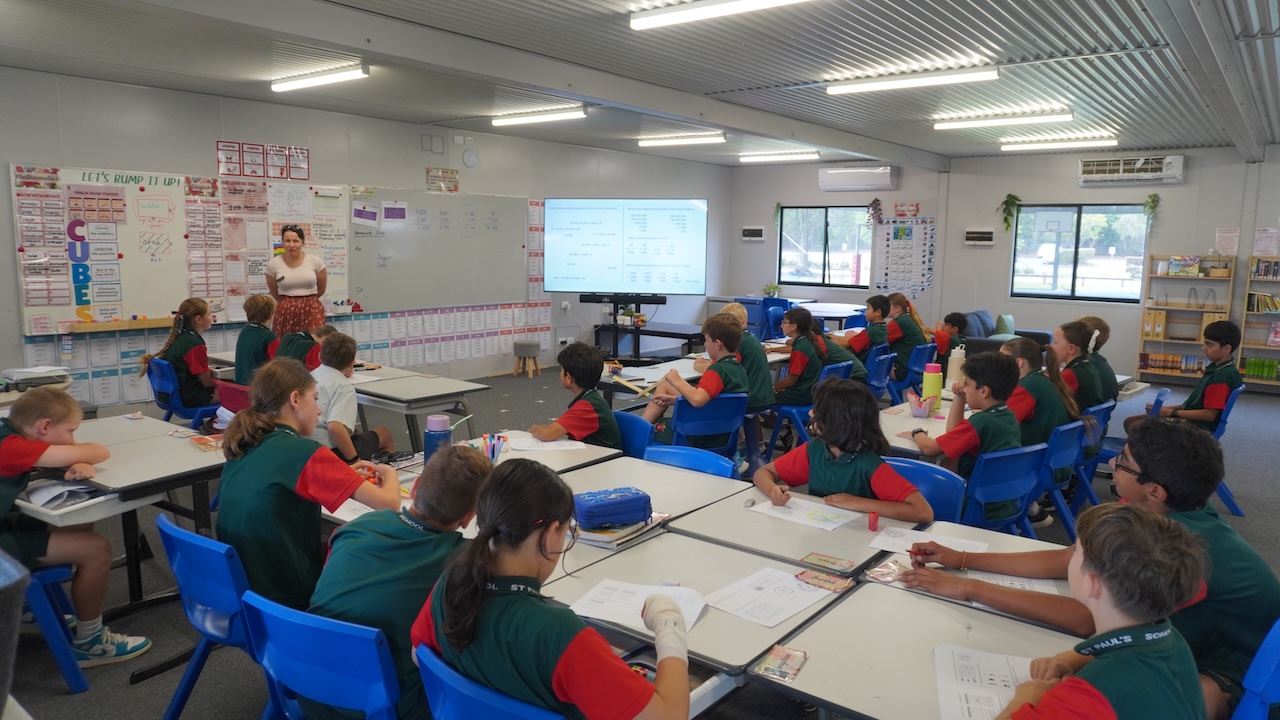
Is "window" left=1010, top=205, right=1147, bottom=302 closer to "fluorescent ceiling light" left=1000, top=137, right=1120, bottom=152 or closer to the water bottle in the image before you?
"fluorescent ceiling light" left=1000, top=137, right=1120, bottom=152

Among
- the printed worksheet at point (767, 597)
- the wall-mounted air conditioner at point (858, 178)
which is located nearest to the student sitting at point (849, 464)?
the printed worksheet at point (767, 597)

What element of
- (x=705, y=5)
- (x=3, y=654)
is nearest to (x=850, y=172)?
(x=705, y=5)

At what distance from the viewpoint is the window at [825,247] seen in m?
12.0

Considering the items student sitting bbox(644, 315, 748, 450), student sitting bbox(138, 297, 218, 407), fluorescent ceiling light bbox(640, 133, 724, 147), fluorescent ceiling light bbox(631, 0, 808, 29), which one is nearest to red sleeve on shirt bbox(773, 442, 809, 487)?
student sitting bbox(644, 315, 748, 450)

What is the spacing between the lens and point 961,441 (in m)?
3.36

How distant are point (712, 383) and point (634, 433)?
868mm

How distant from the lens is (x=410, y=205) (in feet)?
27.4

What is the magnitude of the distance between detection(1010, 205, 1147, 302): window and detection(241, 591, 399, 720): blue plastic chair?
1083cm

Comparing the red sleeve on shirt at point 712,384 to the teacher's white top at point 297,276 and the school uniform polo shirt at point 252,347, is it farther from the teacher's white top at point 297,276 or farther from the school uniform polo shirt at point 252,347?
the teacher's white top at point 297,276

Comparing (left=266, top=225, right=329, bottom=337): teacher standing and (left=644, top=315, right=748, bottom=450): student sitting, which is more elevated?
(left=266, top=225, right=329, bottom=337): teacher standing

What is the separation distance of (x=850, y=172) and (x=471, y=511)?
10.6 meters

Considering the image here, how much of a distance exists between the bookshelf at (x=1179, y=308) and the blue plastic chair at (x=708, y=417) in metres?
7.74

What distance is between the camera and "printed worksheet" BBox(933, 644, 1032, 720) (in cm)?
151

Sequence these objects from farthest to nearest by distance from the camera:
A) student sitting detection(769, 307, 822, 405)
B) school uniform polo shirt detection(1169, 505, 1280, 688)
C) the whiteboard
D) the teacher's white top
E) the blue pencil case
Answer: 1. the whiteboard
2. the teacher's white top
3. student sitting detection(769, 307, 822, 405)
4. the blue pencil case
5. school uniform polo shirt detection(1169, 505, 1280, 688)
